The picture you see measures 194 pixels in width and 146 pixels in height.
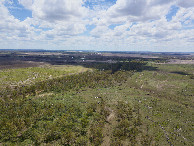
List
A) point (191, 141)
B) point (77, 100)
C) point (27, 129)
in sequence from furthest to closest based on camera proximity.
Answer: point (77, 100) → point (27, 129) → point (191, 141)

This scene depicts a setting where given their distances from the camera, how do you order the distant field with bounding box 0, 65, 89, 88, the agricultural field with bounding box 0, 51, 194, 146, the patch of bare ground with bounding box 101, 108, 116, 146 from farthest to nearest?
the distant field with bounding box 0, 65, 89, 88 < the patch of bare ground with bounding box 101, 108, 116, 146 < the agricultural field with bounding box 0, 51, 194, 146

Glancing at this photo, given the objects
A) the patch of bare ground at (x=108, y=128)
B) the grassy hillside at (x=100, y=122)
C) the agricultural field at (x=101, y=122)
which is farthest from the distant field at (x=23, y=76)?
the patch of bare ground at (x=108, y=128)

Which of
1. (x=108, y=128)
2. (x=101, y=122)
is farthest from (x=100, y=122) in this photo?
(x=108, y=128)

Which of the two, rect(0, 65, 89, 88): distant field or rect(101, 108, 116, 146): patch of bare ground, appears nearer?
rect(101, 108, 116, 146): patch of bare ground

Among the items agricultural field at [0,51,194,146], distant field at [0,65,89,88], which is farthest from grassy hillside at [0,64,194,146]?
distant field at [0,65,89,88]

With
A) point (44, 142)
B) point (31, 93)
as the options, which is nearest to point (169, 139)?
point (44, 142)

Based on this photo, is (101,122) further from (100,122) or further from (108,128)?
(108,128)

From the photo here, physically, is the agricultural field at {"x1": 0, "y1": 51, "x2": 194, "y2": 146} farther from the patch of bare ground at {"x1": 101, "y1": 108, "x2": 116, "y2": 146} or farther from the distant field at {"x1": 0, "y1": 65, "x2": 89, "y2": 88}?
the distant field at {"x1": 0, "y1": 65, "x2": 89, "y2": 88}

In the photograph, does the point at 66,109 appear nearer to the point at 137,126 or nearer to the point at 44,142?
the point at 44,142
